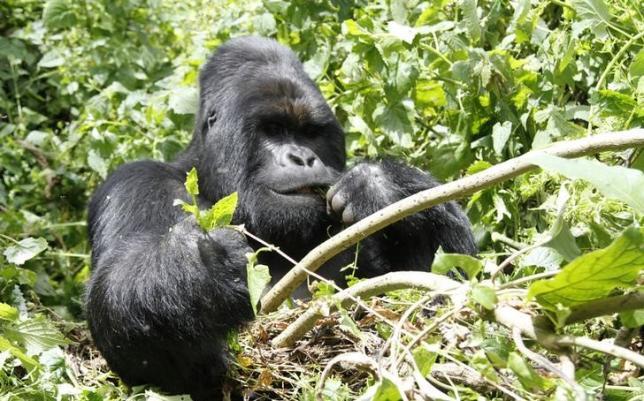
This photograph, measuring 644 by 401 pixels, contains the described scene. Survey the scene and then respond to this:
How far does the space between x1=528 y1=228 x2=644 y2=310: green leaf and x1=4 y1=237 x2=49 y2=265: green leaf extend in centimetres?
280

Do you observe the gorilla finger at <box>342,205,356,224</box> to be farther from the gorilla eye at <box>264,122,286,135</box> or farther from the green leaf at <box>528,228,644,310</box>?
the green leaf at <box>528,228,644,310</box>

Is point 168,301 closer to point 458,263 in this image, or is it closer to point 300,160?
point 300,160

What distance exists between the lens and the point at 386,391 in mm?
2189

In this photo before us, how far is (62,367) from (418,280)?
1.56 metres

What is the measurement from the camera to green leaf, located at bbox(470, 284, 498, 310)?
2.11 metres

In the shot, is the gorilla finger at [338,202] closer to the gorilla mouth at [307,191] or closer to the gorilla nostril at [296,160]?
the gorilla mouth at [307,191]

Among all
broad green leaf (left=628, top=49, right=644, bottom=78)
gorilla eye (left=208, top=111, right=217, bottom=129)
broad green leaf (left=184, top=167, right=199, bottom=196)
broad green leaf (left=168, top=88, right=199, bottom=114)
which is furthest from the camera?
broad green leaf (left=168, top=88, right=199, bottom=114)

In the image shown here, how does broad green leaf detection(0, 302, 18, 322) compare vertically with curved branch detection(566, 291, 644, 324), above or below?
below

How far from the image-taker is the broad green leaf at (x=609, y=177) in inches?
79.7

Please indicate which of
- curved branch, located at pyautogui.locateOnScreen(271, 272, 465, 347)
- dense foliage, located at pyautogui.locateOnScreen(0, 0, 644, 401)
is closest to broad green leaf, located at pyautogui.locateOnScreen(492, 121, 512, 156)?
dense foliage, located at pyautogui.locateOnScreen(0, 0, 644, 401)

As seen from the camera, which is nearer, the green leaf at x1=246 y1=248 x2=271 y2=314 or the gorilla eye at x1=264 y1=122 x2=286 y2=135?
the green leaf at x1=246 y1=248 x2=271 y2=314

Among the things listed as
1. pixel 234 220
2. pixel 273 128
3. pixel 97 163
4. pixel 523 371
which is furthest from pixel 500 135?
pixel 97 163

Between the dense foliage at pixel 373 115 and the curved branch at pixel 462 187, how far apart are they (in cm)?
14

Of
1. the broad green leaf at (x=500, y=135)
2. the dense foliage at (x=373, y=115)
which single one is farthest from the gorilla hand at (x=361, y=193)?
the broad green leaf at (x=500, y=135)
